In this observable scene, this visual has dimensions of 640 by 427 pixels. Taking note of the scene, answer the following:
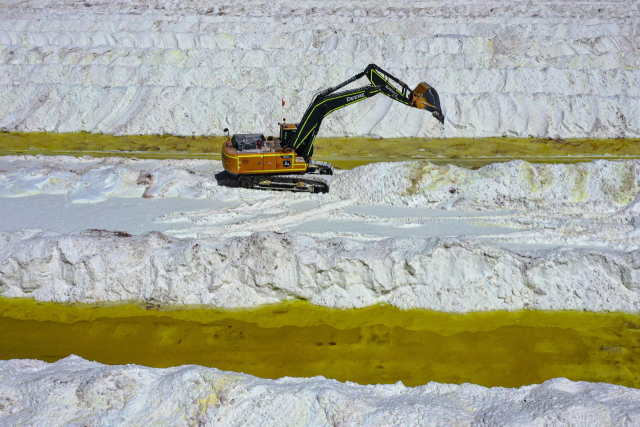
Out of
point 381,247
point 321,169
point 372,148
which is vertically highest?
point 372,148

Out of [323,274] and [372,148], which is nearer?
[323,274]

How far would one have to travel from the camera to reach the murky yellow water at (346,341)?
30.3 feet

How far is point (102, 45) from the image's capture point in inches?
1019

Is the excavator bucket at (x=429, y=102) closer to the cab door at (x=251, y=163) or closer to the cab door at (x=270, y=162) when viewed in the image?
the cab door at (x=270, y=162)

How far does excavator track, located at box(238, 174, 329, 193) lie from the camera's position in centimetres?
1495

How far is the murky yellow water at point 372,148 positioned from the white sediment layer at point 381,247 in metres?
3.74

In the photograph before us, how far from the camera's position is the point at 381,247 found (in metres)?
11.4

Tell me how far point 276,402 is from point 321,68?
16806mm

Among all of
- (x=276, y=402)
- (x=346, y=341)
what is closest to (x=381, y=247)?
(x=346, y=341)

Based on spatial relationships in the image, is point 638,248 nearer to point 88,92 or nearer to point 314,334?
point 314,334

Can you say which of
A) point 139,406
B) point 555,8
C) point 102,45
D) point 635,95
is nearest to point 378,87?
point 139,406

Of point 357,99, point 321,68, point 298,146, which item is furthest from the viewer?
point 321,68

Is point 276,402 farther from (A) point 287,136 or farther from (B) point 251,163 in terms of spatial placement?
(A) point 287,136

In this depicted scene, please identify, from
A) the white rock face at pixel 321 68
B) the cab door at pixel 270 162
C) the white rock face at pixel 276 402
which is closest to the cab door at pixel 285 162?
the cab door at pixel 270 162
